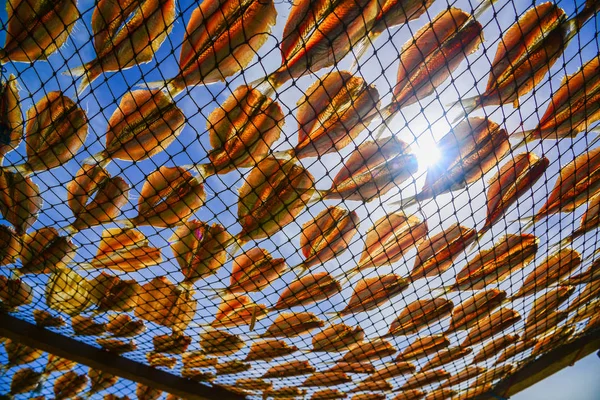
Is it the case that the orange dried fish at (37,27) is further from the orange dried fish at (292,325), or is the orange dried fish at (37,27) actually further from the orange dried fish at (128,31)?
the orange dried fish at (292,325)

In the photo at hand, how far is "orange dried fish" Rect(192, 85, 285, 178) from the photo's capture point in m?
1.89

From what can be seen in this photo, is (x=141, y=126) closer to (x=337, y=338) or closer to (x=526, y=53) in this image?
(x=526, y=53)

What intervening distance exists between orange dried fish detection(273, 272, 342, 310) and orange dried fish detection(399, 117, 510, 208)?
3.07 feet

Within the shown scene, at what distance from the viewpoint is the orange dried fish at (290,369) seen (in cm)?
388

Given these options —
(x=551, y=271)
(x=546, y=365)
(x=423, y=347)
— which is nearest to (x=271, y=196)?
(x=551, y=271)

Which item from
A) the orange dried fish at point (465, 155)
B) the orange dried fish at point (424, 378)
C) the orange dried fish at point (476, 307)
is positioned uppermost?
the orange dried fish at point (465, 155)

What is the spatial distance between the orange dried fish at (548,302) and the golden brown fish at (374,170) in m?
2.25

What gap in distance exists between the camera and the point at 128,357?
3900 millimetres

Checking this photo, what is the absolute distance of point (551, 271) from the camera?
3.09 m

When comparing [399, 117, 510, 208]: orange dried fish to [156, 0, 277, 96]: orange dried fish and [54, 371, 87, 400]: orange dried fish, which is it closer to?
[156, 0, 277, 96]: orange dried fish

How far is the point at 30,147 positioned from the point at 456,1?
7.53ft

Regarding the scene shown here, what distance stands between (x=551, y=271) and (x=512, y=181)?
130cm

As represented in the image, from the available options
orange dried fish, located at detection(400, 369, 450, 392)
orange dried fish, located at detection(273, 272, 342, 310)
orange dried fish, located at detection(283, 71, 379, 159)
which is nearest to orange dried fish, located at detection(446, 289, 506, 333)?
orange dried fish, located at detection(400, 369, 450, 392)

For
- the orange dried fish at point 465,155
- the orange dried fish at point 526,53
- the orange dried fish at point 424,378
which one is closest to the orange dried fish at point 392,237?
the orange dried fish at point 465,155
